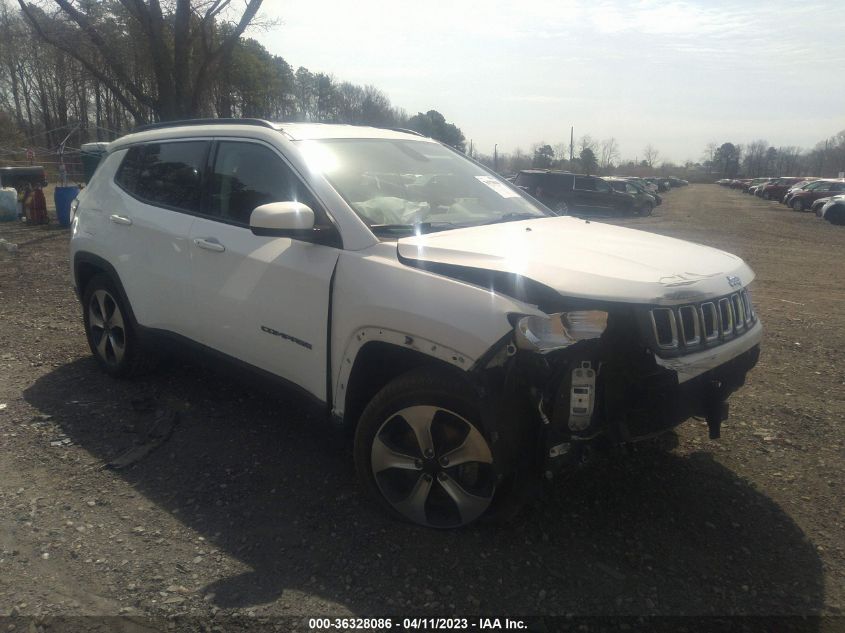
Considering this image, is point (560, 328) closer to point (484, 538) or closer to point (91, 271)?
point (484, 538)

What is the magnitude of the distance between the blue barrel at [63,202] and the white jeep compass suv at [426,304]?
41.9 ft

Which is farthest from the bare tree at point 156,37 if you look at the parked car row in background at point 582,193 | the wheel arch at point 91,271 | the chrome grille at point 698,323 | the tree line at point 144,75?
the chrome grille at point 698,323

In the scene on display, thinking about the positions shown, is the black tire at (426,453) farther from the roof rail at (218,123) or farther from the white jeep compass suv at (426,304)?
the roof rail at (218,123)

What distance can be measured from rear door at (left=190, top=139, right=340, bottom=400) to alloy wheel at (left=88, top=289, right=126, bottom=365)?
47.3 inches

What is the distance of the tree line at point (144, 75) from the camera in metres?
20.0

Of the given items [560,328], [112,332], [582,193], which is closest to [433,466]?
[560,328]

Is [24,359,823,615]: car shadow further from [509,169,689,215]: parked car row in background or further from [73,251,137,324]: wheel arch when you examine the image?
[509,169,689,215]: parked car row in background

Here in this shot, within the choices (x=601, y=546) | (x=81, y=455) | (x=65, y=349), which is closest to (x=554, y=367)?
(x=601, y=546)

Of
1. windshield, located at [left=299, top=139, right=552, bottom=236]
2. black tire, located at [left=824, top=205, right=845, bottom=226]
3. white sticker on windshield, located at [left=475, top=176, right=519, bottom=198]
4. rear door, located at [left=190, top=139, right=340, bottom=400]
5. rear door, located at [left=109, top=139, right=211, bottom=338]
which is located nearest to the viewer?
rear door, located at [left=190, top=139, right=340, bottom=400]

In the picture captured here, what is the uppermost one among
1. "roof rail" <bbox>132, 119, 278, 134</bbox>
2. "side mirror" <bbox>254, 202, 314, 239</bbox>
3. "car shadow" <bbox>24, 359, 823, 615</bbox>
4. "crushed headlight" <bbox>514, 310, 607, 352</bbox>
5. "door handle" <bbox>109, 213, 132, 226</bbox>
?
"roof rail" <bbox>132, 119, 278, 134</bbox>

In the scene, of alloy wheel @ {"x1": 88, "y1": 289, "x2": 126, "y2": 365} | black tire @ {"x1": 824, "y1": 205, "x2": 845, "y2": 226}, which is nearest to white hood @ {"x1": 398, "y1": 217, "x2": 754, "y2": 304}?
alloy wheel @ {"x1": 88, "y1": 289, "x2": 126, "y2": 365}

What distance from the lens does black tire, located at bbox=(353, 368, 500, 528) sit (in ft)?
8.84

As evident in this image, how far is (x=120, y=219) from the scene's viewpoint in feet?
14.7

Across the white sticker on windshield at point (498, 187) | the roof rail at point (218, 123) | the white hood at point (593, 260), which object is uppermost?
the roof rail at point (218, 123)
